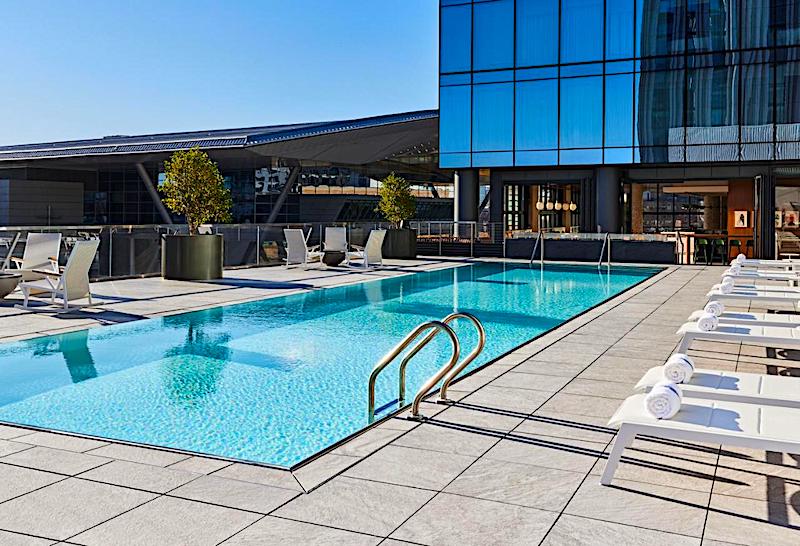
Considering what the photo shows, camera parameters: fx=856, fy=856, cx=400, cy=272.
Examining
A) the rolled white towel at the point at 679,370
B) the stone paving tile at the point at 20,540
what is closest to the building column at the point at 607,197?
the rolled white towel at the point at 679,370

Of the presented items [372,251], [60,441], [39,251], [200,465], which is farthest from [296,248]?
[200,465]

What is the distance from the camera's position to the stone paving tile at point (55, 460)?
466 cm

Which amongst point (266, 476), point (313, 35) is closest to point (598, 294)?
point (266, 476)

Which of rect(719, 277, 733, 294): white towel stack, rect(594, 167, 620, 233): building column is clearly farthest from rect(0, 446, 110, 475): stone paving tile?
rect(594, 167, 620, 233): building column

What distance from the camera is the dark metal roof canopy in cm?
2981

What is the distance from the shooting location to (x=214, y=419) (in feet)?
21.2

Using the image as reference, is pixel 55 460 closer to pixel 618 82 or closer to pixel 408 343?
pixel 408 343

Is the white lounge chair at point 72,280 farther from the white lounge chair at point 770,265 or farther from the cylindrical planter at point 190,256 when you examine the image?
the white lounge chair at point 770,265

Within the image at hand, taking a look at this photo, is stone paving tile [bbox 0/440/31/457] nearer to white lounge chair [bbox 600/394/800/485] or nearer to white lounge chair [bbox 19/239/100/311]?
white lounge chair [bbox 600/394/800/485]

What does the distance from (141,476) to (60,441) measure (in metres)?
1.04

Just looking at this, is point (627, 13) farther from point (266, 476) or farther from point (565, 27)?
point (266, 476)

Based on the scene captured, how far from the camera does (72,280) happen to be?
12.1 meters

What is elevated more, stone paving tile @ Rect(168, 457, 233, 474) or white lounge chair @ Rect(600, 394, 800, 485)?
white lounge chair @ Rect(600, 394, 800, 485)

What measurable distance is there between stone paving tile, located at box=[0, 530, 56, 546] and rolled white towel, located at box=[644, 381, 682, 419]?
9.45ft
